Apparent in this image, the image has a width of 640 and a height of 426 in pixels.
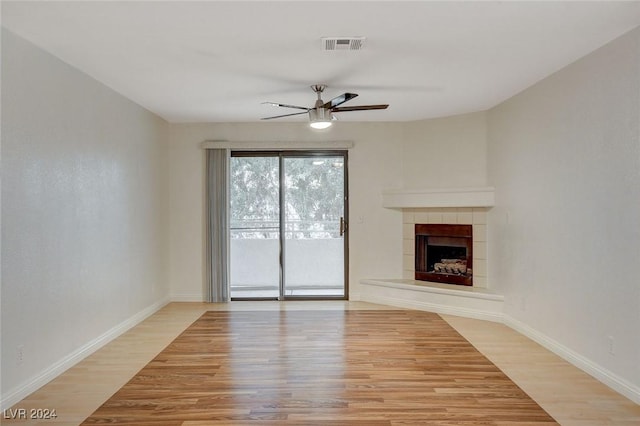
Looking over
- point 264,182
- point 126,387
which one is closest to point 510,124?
point 264,182

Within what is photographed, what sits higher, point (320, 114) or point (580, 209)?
point (320, 114)

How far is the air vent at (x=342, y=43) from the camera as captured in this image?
3.17 meters

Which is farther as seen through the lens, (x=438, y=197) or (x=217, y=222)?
(x=217, y=222)

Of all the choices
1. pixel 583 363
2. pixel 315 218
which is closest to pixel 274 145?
pixel 315 218

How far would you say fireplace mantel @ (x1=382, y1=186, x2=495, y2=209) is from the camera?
215 inches

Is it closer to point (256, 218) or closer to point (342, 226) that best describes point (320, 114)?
point (342, 226)

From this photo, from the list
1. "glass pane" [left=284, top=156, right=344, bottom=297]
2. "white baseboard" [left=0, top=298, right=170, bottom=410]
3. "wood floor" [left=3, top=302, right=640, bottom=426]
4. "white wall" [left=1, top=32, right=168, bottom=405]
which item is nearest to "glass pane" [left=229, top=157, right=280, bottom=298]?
"glass pane" [left=284, top=156, right=344, bottom=297]

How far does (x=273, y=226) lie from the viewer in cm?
647

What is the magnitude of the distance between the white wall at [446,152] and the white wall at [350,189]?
0.63 feet

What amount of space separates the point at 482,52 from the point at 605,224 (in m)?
1.66

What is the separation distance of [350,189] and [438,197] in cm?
130

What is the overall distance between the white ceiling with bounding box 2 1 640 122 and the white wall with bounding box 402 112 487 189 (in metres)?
0.94

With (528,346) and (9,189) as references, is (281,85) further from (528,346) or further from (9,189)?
(528,346)

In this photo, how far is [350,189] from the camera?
6406 millimetres
